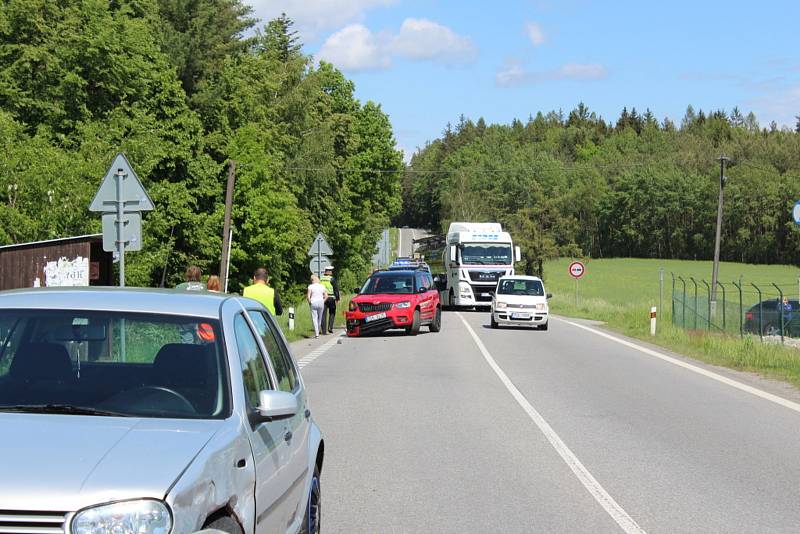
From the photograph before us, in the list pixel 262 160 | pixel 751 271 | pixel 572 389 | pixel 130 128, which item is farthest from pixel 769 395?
pixel 751 271

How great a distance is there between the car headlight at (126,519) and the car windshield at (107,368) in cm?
89

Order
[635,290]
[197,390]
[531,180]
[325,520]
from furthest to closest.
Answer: [531,180] → [635,290] → [325,520] → [197,390]

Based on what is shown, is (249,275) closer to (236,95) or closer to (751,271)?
(236,95)

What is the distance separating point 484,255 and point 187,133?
48.1ft

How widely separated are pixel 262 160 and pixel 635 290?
51744 mm

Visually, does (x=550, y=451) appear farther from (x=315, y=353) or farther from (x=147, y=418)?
(x=315, y=353)

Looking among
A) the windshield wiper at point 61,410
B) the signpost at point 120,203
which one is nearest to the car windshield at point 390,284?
the signpost at point 120,203

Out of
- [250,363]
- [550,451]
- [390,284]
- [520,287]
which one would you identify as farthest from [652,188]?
[250,363]

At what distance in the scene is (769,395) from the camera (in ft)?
52.4

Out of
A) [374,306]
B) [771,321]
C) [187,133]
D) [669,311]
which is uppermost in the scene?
[187,133]

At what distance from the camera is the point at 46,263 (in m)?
15.0

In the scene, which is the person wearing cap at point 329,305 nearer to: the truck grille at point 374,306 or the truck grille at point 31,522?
the truck grille at point 374,306

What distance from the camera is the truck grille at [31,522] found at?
352 cm

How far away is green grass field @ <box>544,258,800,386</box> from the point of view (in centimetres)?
2211
